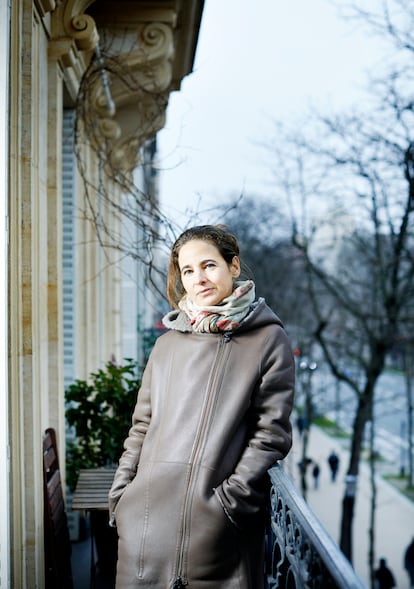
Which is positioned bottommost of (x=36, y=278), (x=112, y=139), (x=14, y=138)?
(x=36, y=278)

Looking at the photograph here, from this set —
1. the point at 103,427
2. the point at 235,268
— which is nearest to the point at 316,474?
the point at 103,427

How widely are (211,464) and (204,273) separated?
0.74 meters

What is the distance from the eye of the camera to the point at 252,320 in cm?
277

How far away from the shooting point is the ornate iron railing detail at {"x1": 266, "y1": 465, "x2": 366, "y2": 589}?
1.97 m

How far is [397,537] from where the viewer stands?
18328 mm

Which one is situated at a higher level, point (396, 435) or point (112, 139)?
point (112, 139)

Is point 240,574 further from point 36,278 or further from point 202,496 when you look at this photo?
point 36,278

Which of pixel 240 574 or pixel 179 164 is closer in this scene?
pixel 240 574

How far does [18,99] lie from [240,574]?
2332 mm

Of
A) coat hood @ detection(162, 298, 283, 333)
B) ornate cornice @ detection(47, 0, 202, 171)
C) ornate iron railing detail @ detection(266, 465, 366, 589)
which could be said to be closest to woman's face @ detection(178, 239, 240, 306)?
coat hood @ detection(162, 298, 283, 333)

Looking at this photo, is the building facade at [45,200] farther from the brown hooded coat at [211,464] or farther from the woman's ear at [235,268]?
the woman's ear at [235,268]

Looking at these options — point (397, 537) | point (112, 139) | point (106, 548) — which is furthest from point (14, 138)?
point (397, 537)

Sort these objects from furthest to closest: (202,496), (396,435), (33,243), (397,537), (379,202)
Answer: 1. (396,435)
2. (397,537)
3. (379,202)
4. (33,243)
5. (202,496)

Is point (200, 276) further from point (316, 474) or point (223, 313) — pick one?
point (316, 474)
